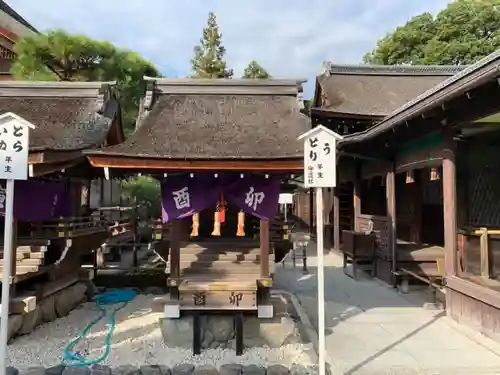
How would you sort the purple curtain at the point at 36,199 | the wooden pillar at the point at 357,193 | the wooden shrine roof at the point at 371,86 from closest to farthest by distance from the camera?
the purple curtain at the point at 36,199
the wooden pillar at the point at 357,193
the wooden shrine roof at the point at 371,86

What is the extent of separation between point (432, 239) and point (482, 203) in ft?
11.1

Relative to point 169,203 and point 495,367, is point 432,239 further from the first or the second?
point 169,203

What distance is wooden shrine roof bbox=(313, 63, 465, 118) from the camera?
15.6 meters

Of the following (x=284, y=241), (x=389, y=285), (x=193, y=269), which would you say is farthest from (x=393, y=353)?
(x=389, y=285)

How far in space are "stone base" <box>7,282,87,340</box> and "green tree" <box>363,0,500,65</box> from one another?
86.2 feet

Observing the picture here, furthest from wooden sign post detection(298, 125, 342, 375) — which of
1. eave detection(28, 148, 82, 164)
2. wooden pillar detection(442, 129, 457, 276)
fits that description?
eave detection(28, 148, 82, 164)

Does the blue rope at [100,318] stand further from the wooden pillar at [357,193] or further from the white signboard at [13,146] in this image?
the wooden pillar at [357,193]

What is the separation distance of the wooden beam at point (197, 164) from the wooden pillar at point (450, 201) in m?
3.48

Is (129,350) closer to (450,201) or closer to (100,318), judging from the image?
(100,318)

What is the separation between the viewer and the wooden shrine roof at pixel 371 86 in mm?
15555

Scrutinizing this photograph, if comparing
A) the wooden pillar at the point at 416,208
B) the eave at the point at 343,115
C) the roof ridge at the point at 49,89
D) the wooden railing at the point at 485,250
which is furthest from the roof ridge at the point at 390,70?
the wooden railing at the point at 485,250

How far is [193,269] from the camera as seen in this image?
24.3 feet

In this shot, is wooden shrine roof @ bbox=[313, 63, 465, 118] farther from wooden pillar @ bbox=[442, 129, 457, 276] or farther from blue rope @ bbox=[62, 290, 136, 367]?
blue rope @ bbox=[62, 290, 136, 367]

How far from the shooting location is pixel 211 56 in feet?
117
